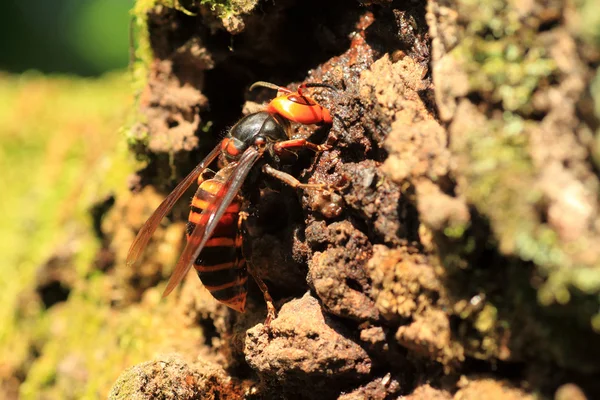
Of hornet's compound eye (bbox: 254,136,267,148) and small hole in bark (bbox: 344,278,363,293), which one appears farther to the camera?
hornet's compound eye (bbox: 254,136,267,148)

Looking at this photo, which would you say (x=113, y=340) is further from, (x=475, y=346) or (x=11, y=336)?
(x=475, y=346)

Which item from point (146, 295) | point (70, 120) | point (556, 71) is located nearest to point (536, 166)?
point (556, 71)

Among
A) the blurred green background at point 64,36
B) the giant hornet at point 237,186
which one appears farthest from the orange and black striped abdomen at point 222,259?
the blurred green background at point 64,36

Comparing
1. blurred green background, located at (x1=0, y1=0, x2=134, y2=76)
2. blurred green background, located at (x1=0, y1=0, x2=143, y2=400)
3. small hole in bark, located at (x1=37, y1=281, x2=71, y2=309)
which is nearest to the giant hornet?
blurred green background, located at (x1=0, y1=0, x2=143, y2=400)

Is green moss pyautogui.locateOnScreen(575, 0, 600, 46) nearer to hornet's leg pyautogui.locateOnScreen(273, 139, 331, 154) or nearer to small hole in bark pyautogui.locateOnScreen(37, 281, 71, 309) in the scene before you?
hornet's leg pyautogui.locateOnScreen(273, 139, 331, 154)

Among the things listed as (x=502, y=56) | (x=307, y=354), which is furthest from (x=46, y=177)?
(x=502, y=56)

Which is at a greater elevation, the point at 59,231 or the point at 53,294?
the point at 59,231

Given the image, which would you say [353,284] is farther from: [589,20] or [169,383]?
[589,20]
